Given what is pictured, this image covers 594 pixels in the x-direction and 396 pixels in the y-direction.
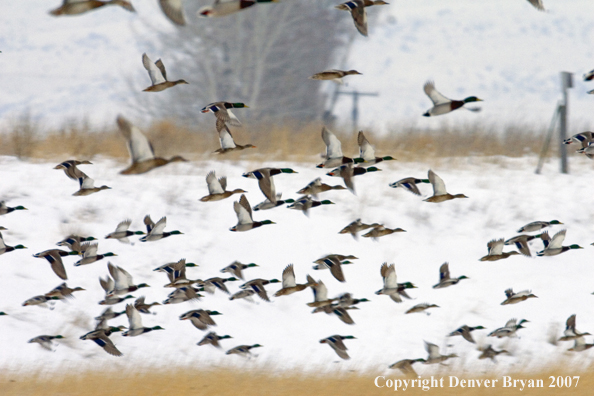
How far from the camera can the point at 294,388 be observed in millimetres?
8820

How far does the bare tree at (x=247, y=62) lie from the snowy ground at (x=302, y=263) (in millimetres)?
12965

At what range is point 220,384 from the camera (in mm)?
8719

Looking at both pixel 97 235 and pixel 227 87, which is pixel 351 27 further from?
pixel 97 235

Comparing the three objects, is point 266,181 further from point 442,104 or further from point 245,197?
point 442,104

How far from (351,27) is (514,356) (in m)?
22.6

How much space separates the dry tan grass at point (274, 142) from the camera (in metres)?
15.0

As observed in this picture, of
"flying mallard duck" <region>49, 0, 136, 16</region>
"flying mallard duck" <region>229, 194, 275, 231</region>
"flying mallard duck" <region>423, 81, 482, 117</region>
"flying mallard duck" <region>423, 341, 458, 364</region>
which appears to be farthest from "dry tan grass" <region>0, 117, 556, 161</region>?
"flying mallard duck" <region>49, 0, 136, 16</region>

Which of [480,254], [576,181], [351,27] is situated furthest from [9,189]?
[351,27]

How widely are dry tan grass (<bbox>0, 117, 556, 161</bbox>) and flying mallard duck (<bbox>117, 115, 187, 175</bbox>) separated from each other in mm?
11056

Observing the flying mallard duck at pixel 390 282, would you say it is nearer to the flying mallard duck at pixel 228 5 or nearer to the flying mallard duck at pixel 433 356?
the flying mallard duck at pixel 433 356

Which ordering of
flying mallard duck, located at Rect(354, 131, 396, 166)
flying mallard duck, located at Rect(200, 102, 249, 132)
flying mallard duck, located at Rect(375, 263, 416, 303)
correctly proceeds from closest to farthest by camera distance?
flying mallard duck, located at Rect(200, 102, 249, 132) → flying mallard duck, located at Rect(354, 131, 396, 166) → flying mallard duck, located at Rect(375, 263, 416, 303)

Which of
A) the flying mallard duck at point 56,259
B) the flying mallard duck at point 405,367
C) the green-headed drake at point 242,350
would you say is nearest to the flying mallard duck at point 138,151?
the flying mallard duck at point 56,259

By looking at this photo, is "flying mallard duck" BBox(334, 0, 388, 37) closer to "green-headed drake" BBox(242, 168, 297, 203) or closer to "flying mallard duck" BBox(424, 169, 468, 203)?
"green-headed drake" BBox(242, 168, 297, 203)

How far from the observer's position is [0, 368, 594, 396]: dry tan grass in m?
8.28
